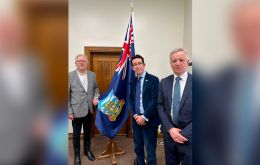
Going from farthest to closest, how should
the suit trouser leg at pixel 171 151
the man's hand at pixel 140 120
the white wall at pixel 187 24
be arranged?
1. the white wall at pixel 187 24
2. the man's hand at pixel 140 120
3. the suit trouser leg at pixel 171 151

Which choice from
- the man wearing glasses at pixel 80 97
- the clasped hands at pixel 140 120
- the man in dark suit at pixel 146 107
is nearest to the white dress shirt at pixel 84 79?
the man wearing glasses at pixel 80 97

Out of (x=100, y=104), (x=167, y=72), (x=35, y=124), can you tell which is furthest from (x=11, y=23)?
(x=167, y=72)

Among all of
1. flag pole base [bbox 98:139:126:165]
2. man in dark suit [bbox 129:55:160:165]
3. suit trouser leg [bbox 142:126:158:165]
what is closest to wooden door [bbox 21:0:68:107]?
man in dark suit [bbox 129:55:160:165]

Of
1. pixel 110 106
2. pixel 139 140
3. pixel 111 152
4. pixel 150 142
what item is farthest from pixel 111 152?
pixel 150 142

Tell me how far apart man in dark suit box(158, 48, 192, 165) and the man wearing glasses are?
1148mm

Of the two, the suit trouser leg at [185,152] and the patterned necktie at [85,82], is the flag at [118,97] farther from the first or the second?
the suit trouser leg at [185,152]

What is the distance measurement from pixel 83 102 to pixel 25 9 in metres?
2.17

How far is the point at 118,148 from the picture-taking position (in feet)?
9.74

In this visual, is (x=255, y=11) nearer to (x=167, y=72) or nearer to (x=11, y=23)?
(x=11, y=23)

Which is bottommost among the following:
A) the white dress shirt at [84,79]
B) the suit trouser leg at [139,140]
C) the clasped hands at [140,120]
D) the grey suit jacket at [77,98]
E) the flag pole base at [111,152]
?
the flag pole base at [111,152]

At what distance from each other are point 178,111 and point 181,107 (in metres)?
0.05

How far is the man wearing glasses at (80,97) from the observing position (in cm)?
231

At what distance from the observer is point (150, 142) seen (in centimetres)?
191

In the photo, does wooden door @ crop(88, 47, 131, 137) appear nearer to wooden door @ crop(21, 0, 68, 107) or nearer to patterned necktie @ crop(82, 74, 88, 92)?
patterned necktie @ crop(82, 74, 88, 92)
